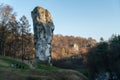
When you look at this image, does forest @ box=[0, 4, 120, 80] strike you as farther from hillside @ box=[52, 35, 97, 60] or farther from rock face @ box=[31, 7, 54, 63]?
hillside @ box=[52, 35, 97, 60]

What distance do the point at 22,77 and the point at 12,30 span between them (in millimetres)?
34847

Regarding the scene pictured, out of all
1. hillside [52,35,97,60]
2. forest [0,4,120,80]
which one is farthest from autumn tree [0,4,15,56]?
hillside [52,35,97,60]

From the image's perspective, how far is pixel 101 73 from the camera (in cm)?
5188

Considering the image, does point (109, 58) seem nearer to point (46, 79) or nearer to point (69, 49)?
point (46, 79)

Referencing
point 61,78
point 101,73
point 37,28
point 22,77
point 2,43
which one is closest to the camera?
point 22,77

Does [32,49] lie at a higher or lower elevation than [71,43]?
lower

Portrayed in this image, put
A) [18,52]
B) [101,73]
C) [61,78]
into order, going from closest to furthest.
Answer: [61,78] → [101,73] → [18,52]

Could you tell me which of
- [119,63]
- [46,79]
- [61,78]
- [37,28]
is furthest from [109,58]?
[37,28]

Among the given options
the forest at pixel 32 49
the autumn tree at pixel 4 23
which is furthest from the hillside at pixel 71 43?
the autumn tree at pixel 4 23

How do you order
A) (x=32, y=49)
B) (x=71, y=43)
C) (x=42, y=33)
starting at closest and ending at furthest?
(x=42, y=33) → (x=32, y=49) → (x=71, y=43)

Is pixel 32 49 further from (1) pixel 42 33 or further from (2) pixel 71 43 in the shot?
(2) pixel 71 43

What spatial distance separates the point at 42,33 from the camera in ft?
225

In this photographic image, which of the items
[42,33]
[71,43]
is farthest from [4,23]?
[71,43]

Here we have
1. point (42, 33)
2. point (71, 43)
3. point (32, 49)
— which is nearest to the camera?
point (42, 33)
